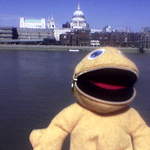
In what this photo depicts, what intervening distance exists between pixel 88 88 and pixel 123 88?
49mm

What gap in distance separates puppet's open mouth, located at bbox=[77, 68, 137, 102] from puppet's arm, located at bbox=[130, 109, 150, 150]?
4cm

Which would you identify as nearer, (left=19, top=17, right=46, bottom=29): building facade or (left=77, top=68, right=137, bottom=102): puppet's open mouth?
(left=77, top=68, right=137, bottom=102): puppet's open mouth

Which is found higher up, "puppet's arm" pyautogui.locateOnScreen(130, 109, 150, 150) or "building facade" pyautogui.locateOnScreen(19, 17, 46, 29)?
"puppet's arm" pyautogui.locateOnScreen(130, 109, 150, 150)

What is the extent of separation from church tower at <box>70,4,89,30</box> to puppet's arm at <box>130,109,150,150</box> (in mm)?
31474

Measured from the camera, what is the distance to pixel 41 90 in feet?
18.2

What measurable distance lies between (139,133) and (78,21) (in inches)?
1279

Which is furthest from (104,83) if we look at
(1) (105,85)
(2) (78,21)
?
(2) (78,21)

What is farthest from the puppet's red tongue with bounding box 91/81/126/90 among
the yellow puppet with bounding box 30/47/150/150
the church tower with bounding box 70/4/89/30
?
the church tower with bounding box 70/4/89/30

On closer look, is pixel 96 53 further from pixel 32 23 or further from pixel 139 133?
pixel 32 23

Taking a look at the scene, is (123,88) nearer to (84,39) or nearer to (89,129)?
(89,129)

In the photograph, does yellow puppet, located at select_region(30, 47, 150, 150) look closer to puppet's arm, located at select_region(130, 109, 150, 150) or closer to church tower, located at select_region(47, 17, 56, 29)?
puppet's arm, located at select_region(130, 109, 150, 150)

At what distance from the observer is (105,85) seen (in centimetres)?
58

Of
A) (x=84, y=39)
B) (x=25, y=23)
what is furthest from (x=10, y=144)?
(x=25, y=23)

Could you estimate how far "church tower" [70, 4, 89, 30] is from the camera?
3244 cm
